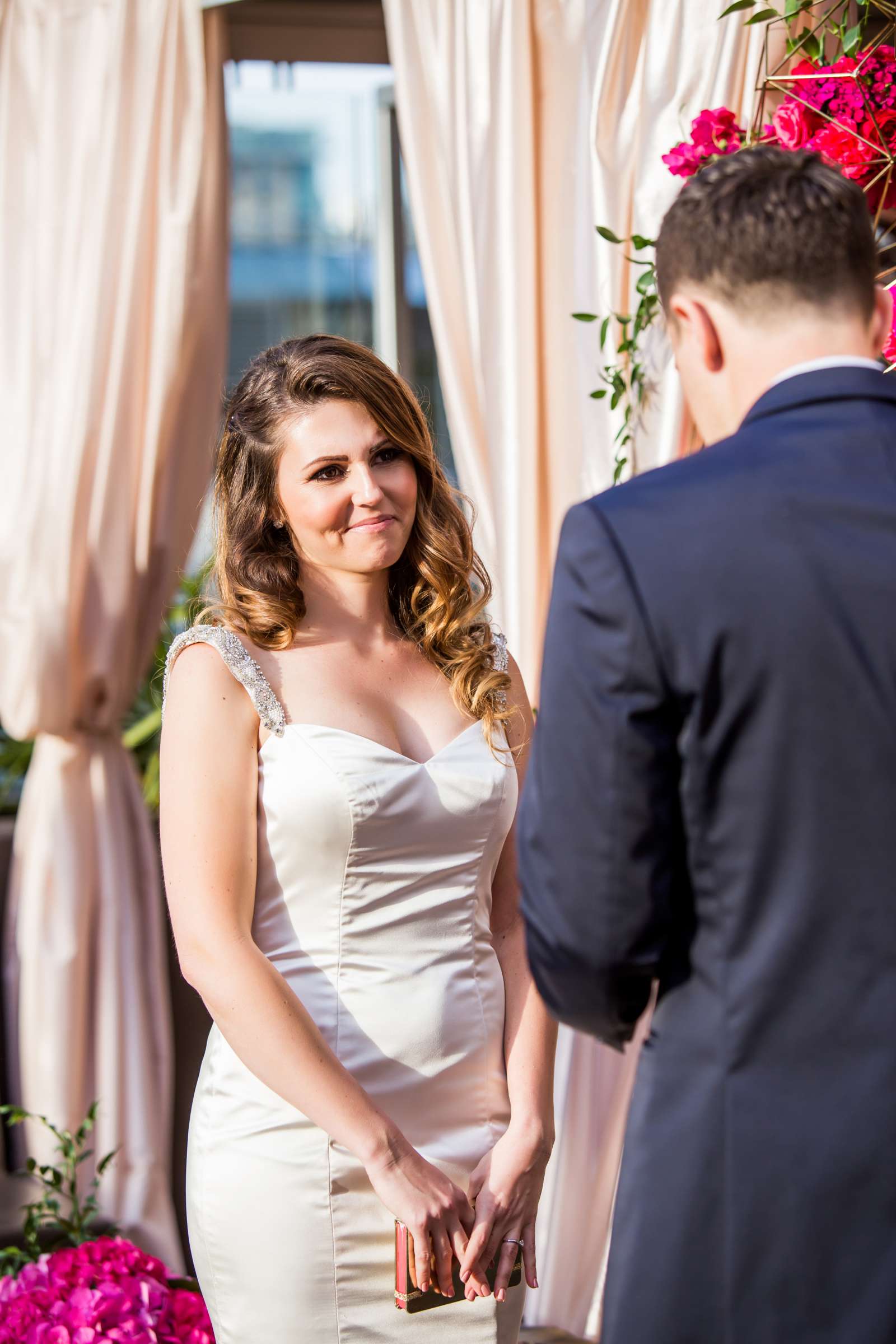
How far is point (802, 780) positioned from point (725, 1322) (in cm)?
42

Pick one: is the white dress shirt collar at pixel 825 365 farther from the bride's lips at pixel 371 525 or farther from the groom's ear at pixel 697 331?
the bride's lips at pixel 371 525

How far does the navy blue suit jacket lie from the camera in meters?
0.91

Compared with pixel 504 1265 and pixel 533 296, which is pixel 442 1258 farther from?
pixel 533 296

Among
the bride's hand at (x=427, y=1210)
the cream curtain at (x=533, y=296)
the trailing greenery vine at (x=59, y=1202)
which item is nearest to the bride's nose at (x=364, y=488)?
the bride's hand at (x=427, y=1210)

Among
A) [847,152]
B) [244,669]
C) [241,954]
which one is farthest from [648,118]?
[241,954]

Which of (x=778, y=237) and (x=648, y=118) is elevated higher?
(x=648, y=118)

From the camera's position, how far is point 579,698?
37.7 inches

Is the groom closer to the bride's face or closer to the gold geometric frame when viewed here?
the bride's face

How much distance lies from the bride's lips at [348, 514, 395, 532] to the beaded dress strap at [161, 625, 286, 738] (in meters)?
0.20

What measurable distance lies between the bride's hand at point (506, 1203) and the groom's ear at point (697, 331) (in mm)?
954

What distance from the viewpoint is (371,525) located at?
164 cm

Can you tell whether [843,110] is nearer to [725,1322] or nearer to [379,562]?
[379,562]

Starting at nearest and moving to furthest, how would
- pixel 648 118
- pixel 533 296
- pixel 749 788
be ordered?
pixel 749 788 < pixel 648 118 < pixel 533 296

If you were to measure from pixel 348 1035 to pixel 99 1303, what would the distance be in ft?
2.40
